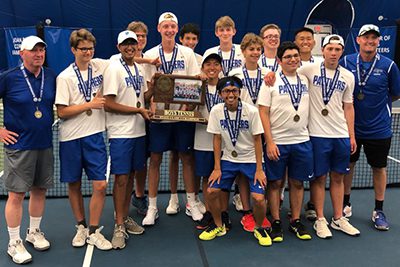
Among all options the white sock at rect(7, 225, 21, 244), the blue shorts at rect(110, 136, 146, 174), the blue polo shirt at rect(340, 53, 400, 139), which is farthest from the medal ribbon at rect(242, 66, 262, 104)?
the white sock at rect(7, 225, 21, 244)

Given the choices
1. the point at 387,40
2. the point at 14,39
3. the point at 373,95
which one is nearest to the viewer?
the point at 373,95

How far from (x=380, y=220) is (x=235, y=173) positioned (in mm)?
1618

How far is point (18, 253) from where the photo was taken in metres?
3.81

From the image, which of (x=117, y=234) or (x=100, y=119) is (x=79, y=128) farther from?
(x=117, y=234)

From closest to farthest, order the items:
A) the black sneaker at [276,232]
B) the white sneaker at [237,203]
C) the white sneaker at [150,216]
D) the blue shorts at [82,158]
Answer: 1. the blue shorts at [82,158]
2. the black sneaker at [276,232]
3. the white sneaker at [150,216]
4. the white sneaker at [237,203]

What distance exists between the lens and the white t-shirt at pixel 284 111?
158 inches

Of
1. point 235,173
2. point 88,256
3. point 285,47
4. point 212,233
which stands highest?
point 285,47

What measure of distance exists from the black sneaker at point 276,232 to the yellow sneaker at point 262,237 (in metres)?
0.06

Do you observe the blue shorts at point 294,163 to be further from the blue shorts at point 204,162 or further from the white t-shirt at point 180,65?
the white t-shirt at point 180,65

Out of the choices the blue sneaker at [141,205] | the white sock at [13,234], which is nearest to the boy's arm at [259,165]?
the blue sneaker at [141,205]

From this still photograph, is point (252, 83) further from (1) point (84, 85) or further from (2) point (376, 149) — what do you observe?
(1) point (84, 85)

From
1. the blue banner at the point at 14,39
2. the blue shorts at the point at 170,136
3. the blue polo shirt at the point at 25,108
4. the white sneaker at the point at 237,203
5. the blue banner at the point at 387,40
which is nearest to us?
the blue polo shirt at the point at 25,108

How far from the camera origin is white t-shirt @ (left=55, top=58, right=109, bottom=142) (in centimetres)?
376

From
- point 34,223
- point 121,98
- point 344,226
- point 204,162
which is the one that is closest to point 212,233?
point 204,162
